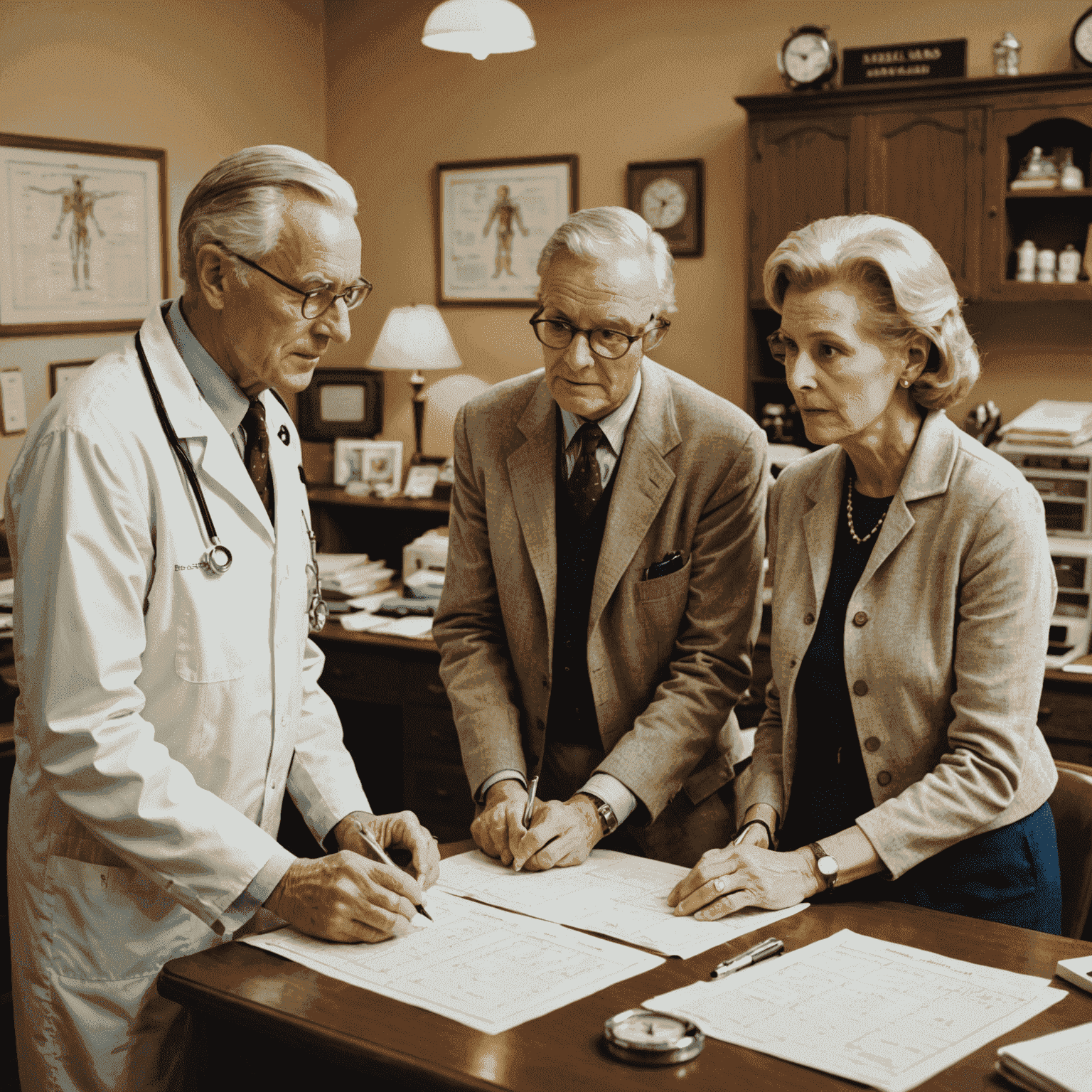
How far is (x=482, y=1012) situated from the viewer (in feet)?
4.50

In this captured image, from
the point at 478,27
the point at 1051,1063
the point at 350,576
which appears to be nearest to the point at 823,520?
the point at 1051,1063

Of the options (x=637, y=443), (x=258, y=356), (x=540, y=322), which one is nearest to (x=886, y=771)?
(x=637, y=443)

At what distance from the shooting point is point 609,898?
1.72 m

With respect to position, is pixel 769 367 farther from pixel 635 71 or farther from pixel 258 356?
pixel 258 356

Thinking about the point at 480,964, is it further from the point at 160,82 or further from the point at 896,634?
the point at 160,82

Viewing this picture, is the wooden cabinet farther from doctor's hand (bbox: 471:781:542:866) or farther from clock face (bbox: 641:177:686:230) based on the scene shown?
doctor's hand (bbox: 471:781:542:866)

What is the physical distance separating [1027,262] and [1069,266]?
0.13 m

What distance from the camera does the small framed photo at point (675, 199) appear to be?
188 inches

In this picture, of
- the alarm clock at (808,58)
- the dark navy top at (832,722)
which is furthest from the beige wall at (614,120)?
the dark navy top at (832,722)

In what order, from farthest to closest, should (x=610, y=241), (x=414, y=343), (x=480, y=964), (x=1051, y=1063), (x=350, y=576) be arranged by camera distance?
(x=414, y=343)
(x=350, y=576)
(x=610, y=241)
(x=480, y=964)
(x=1051, y=1063)

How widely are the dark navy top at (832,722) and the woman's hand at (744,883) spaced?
7.1 inches

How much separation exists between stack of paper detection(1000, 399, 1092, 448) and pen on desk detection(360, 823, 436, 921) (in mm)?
2679

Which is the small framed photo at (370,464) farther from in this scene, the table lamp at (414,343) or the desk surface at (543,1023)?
the desk surface at (543,1023)

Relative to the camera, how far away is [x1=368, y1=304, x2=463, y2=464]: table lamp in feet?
16.0
